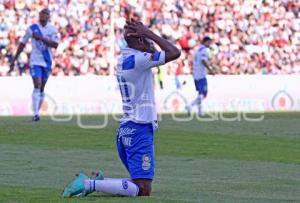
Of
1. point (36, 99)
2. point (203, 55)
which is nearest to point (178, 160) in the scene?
point (36, 99)

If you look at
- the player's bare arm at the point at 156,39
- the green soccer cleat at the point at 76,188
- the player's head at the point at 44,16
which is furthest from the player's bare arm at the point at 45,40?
the green soccer cleat at the point at 76,188

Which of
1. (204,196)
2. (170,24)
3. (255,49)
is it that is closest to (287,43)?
(255,49)

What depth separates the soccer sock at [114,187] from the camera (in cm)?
1123

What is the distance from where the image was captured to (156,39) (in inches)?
440

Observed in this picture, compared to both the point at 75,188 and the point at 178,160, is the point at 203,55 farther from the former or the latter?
the point at 75,188

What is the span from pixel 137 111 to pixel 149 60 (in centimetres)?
62

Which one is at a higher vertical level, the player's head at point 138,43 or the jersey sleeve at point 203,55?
the jersey sleeve at point 203,55

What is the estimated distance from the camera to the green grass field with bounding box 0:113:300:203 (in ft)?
38.5

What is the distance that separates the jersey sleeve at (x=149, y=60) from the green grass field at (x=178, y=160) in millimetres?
1479

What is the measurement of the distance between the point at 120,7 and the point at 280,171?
25.2m

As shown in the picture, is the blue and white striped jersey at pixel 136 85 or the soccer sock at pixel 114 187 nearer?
the soccer sock at pixel 114 187

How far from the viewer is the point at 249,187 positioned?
12445 millimetres

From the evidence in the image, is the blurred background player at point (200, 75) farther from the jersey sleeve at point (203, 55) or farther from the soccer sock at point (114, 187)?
the soccer sock at point (114, 187)

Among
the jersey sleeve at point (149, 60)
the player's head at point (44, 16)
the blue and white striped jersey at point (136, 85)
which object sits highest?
the player's head at point (44, 16)
